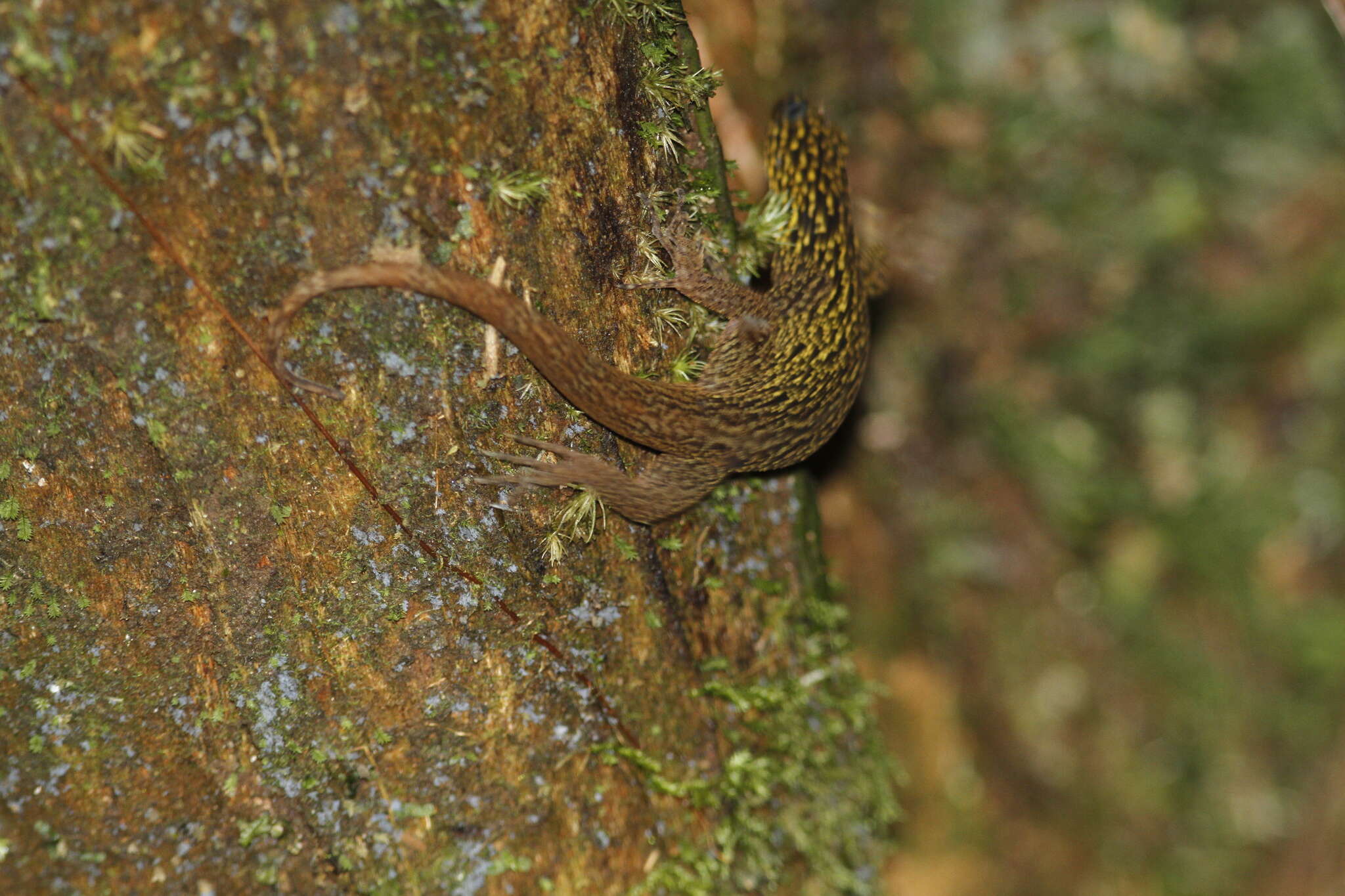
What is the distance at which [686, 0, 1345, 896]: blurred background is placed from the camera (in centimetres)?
575

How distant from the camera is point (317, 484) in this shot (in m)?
2.62

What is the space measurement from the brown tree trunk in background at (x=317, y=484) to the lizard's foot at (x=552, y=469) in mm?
44

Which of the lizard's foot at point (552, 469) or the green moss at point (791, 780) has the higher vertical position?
the lizard's foot at point (552, 469)

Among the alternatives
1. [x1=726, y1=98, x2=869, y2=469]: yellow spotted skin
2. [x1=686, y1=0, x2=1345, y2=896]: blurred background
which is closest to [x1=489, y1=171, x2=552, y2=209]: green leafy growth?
[x1=726, y1=98, x2=869, y2=469]: yellow spotted skin

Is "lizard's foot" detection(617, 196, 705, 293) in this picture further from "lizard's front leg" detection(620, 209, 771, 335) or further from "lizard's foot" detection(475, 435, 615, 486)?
"lizard's foot" detection(475, 435, 615, 486)

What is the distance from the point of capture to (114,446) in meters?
2.54

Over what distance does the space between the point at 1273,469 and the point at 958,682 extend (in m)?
2.65

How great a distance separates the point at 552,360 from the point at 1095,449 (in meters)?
4.77

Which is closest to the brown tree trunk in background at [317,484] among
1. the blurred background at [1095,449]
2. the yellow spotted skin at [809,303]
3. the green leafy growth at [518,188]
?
the green leafy growth at [518,188]

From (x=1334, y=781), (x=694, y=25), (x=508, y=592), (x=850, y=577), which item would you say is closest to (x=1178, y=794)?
(x=1334, y=781)

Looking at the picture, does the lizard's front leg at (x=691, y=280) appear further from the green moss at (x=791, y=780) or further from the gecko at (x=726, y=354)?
the green moss at (x=791, y=780)

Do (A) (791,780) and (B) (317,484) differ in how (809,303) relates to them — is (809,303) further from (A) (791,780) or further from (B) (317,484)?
(B) (317,484)

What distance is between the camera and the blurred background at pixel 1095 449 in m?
5.75

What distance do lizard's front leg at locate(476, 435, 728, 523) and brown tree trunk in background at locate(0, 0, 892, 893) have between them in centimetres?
6
